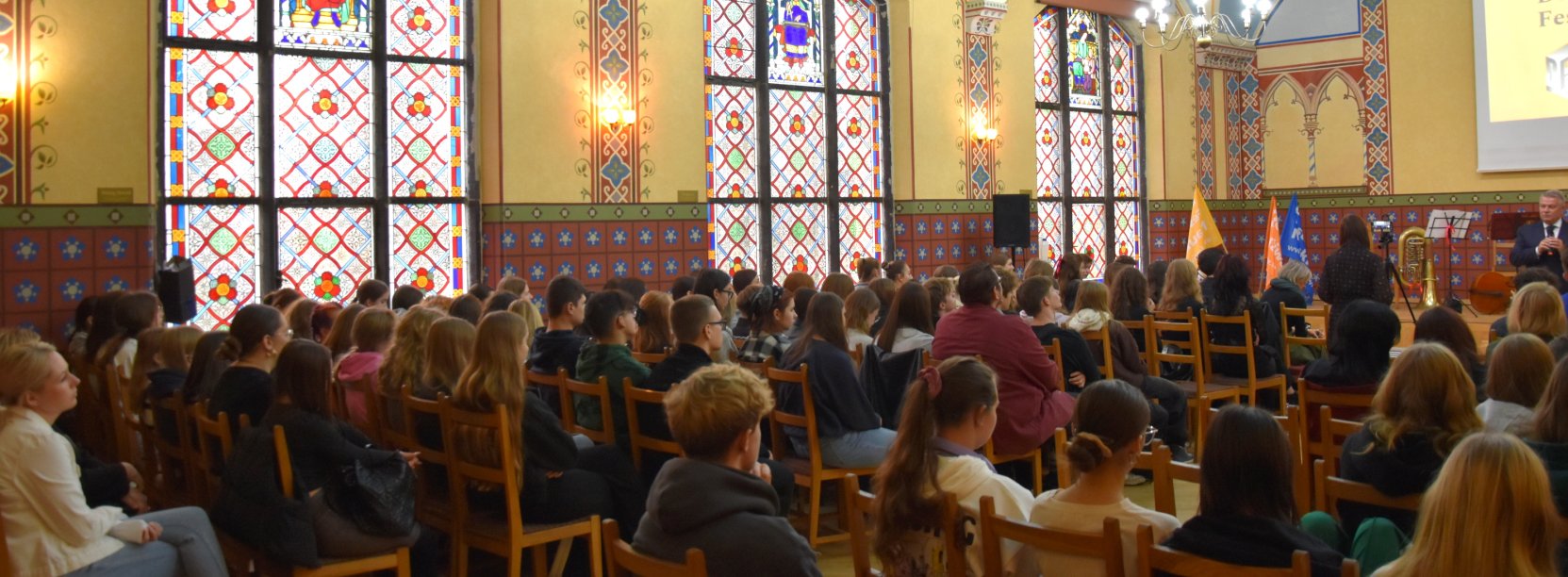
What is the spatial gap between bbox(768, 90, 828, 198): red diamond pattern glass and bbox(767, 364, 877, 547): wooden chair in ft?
20.6

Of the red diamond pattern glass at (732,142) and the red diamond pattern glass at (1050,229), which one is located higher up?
the red diamond pattern glass at (732,142)

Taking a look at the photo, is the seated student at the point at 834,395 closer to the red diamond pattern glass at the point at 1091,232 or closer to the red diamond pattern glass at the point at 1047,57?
the red diamond pattern glass at the point at 1047,57

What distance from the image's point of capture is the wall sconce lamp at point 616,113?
949 centimetres

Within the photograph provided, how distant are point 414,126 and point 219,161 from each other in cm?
135

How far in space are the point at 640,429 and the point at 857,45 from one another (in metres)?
7.85

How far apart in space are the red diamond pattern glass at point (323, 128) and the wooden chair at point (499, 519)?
5.13 meters

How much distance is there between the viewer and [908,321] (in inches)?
208

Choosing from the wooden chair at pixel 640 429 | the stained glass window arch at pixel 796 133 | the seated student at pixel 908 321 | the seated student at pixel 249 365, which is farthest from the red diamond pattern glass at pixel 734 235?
the seated student at pixel 249 365

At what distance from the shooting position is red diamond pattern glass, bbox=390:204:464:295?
8.91 m

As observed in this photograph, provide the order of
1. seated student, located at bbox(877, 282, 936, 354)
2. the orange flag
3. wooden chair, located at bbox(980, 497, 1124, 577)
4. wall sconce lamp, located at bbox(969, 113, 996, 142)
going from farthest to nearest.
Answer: the orange flag, wall sconce lamp, located at bbox(969, 113, 996, 142), seated student, located at bbox(877, 282, 936, 354), wooden chair, located at bbox(980, 497, 1124, 577)

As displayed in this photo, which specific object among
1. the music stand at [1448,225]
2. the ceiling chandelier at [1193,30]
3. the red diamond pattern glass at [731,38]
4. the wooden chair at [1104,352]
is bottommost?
the wooden chair at [1104,352]

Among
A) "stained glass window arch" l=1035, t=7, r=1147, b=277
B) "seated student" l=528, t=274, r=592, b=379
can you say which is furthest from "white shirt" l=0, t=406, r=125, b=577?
"stained glass window arch" l=1035, t=7, r=1147, b=277

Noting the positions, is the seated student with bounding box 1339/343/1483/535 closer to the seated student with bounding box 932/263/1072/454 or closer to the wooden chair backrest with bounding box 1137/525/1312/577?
the wooden chair backrest with bounding box 1137/525/1312/577

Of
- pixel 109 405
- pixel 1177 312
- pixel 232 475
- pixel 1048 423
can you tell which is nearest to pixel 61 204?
pixel 109 405
